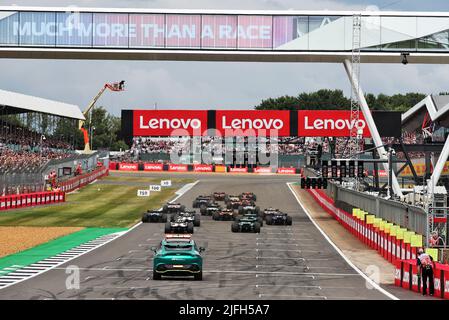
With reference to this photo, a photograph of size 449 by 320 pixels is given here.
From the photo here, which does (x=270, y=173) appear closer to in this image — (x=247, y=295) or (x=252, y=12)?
(x=252, y=12)

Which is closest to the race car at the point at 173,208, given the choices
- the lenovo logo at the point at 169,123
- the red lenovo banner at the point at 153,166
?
the lenovo logo at the point at 169,123

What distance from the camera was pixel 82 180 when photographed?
96750 millimetres

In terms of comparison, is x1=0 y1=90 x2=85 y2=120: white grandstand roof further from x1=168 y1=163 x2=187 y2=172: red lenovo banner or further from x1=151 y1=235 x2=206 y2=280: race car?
x1=151 y1=235 x2=206 y2=280: race car

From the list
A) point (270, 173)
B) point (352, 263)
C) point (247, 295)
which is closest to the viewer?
point (247, 295)

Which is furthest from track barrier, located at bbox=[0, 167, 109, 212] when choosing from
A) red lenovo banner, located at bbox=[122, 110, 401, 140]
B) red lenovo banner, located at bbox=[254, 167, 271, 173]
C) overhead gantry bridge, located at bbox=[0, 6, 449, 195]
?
red lenovo banner, located at bbox=[254, 167, 271, 173]

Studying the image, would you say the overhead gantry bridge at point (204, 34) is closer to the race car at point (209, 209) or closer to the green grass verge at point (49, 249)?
the green grass verge at point (49, 249)

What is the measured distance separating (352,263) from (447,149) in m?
19.4

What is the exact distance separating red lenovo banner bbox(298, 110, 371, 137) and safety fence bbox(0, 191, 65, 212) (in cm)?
2069

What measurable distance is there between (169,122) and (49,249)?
24141 mm

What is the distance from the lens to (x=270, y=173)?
130 m

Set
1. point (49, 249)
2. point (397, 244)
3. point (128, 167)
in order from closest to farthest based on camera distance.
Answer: point (397, 244) → point (49, 249) → point (128, 167)

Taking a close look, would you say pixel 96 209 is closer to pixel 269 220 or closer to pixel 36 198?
pixel 36 198

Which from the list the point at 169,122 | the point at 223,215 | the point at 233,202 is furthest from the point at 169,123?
the point at 233,202
